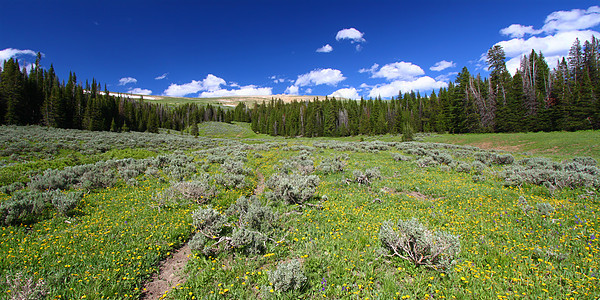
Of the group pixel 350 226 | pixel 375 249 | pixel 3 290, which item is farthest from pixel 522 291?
pixel 3 290

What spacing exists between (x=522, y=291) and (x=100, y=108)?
303ft

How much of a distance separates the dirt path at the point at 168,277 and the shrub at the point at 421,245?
4.80m

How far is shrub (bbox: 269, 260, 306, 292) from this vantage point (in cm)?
420

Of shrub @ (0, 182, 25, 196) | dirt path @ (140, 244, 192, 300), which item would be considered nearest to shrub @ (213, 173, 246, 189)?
dirt path @ (140, 244, 192, 300)

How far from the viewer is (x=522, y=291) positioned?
3998mm

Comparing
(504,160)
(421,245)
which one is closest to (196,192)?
(421,245)

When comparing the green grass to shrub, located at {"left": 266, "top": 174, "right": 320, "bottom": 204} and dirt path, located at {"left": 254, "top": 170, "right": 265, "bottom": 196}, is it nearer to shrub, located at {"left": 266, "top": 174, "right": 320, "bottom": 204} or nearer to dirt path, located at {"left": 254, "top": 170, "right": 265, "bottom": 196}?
shrub, located at {"left": 266, "top": 174, "right": 320, "bottom": 204}

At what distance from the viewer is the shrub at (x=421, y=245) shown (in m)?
4.77

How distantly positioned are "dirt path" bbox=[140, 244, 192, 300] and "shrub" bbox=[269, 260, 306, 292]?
2089 mm

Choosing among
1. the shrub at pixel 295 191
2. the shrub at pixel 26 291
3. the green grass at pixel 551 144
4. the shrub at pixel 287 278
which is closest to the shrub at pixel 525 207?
the shrub at pixel 295 191

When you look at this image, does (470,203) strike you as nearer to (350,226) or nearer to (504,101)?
(350,226)

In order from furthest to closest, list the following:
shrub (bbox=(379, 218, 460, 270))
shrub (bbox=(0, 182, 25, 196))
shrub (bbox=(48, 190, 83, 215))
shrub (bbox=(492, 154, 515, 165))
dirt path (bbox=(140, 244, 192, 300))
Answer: shrub (bbox=(492, 154, 515, 165)) → shrub (bbox=(0, 182, 25, 196)) → shrub (bbox=(48, 190, 83, 215)) → shrub (bbox=(379, 218, 460, 270)) → dirt path (bbox=(140, 244, 192, 300))

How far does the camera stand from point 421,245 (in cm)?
502

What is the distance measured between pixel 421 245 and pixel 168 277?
18.8 ft
